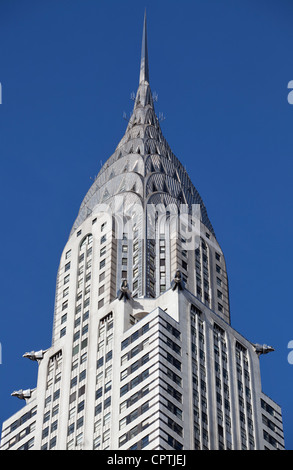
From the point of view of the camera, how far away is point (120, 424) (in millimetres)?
184875

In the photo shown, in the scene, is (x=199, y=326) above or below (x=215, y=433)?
above

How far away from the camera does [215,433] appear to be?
616ft

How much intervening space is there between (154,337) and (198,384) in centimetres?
781
